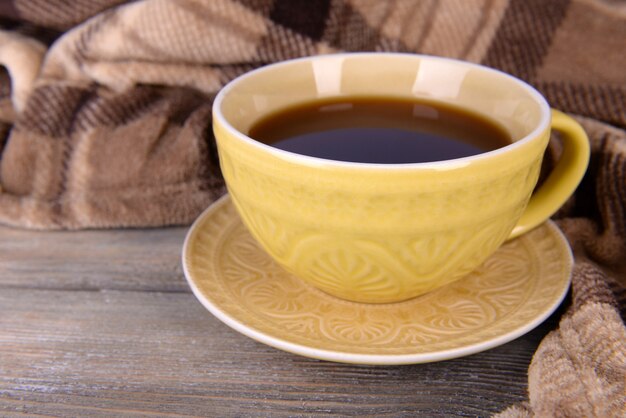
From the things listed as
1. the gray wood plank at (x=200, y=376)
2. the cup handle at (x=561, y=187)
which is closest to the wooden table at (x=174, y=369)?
the gray wood plank at (x=200, y=376)

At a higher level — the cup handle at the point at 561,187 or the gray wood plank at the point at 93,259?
the cup handle at the point at 561,187

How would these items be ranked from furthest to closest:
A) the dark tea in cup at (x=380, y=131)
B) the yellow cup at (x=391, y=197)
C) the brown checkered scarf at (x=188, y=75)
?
the brown checkered scarf at (x=188, y=75) → the dark tea in cup at (x=380, y=131) → the yellow cup at (x=391, y=197)

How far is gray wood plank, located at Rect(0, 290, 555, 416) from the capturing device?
1.68 feet

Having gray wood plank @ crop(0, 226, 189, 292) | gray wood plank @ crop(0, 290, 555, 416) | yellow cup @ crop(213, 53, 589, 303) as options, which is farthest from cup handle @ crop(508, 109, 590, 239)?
gray wood plank @ crop(0, 226, 189, 292)

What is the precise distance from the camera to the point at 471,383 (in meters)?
0.53

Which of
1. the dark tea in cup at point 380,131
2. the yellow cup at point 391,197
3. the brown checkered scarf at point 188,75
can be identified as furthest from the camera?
the brown checkered scarf at point 188,75

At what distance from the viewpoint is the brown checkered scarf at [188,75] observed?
0.79 metres

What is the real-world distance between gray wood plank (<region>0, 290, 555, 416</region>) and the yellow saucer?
0.12 ft

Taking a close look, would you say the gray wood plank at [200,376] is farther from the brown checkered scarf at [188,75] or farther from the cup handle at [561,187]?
the brown checkered scarf at [188,75]

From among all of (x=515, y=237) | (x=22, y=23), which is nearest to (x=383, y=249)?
(x=515, y=237)

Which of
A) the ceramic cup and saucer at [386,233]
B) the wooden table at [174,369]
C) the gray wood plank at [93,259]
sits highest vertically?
the ceramic cup and saucer at [386,233]

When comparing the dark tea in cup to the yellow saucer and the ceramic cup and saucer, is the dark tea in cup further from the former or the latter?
the yellow saucer

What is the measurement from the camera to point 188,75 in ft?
2.75

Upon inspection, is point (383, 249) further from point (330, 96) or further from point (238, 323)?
point (330, 96)
